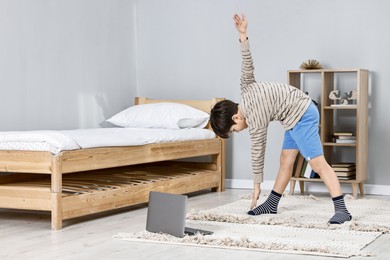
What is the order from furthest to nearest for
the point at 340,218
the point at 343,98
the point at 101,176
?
the point at 343,98, the point at 101,176, the point at 340,218

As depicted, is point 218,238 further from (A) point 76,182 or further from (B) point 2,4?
(B) point 2,4

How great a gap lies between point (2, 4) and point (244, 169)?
2.14 metres

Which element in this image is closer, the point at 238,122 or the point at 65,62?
the point at 238,122

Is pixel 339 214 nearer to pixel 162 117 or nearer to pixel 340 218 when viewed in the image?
pixel 340 218

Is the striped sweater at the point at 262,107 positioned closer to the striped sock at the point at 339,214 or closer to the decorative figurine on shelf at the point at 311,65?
the striped sock at the point at 339,214

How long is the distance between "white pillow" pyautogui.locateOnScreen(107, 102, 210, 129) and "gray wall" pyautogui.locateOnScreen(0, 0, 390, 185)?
1.10 feet

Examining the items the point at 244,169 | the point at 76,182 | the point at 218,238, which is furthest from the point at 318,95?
the point at 218,238

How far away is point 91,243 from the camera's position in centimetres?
322

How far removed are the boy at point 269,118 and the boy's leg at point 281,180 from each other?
0.46ft

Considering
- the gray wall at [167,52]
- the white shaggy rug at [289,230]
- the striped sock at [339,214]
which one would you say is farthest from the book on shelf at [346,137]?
the striped sock at [339,214]

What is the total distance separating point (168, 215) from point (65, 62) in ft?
6.88

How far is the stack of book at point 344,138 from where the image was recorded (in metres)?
4.89

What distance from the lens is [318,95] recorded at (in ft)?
17.2

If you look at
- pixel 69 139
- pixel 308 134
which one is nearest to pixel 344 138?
pixel 308 134
